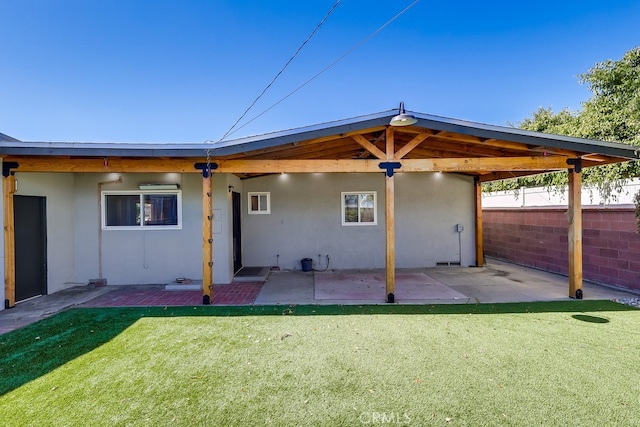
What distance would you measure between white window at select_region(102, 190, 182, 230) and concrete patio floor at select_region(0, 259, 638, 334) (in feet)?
4.72

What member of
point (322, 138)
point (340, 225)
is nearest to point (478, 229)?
point (340, 225)

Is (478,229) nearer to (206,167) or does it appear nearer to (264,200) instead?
(264,200)

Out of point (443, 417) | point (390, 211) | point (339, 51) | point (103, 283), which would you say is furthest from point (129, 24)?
point (443, 417)

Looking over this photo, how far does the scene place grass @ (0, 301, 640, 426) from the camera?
242cm

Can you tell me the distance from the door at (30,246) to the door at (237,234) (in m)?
3.89

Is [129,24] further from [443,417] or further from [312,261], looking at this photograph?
[443,417]

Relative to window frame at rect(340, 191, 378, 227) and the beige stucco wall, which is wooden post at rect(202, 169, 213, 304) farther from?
window frame at rect(340, 191, 378, 227)

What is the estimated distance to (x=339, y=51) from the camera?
8758 millimetres

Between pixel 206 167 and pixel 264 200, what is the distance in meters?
3.51

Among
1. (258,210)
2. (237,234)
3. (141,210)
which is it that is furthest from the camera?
(258,210)

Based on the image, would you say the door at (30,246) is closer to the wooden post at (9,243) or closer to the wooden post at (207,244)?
the wooden post at (9,243)

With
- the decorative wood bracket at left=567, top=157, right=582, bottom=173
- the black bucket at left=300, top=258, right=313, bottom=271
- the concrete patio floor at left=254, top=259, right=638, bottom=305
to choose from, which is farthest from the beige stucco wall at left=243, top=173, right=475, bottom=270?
the decorative wood bracket at left=567, top=157, right=582, bottom=173

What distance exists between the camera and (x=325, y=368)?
10.3 ft

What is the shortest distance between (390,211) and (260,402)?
12.3ft
